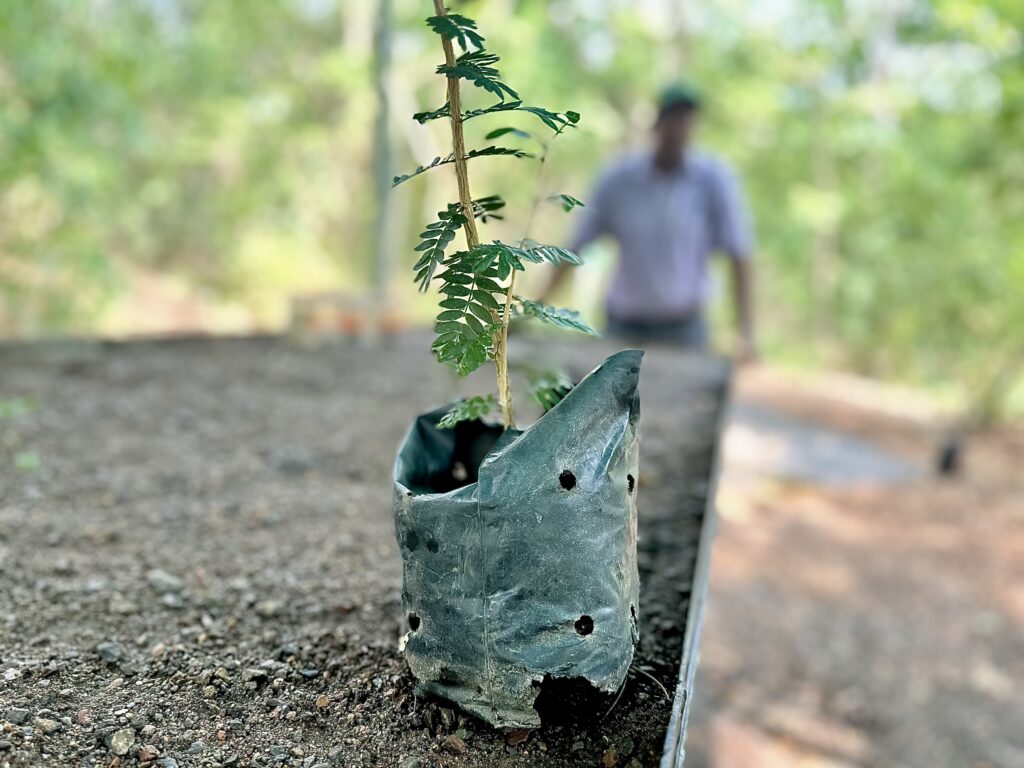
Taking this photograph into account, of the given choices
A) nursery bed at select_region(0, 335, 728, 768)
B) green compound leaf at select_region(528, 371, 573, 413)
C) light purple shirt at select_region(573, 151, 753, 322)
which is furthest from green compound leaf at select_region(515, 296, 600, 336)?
light purple shirt at select_region(573, 151, 753, 322)

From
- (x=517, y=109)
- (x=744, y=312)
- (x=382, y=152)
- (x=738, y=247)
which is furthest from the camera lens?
(x=382, y=152)

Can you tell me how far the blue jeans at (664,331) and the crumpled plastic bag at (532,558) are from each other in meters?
3.28

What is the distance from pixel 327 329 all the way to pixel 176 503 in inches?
90.2

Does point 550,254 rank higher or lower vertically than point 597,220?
lower

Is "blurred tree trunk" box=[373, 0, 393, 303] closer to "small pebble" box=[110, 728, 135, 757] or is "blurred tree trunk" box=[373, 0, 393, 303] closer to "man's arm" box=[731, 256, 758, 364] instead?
"man's arm" box=[731, 256, 758, 364]

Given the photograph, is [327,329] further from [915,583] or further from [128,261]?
[128,261]

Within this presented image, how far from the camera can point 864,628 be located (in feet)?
13.9

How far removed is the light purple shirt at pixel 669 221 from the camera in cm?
399


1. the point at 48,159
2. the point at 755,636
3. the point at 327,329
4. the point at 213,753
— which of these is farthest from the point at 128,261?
the point at 213,753

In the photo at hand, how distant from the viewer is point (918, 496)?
5.45 m

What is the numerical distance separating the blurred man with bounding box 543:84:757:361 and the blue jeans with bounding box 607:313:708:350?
7.6 inches

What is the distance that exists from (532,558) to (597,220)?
3172mm

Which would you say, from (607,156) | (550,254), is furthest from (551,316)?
(607,156)

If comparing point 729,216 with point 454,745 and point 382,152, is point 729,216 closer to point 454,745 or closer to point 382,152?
point 382,152
